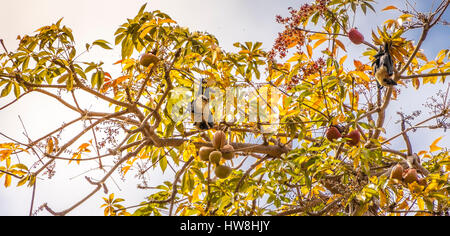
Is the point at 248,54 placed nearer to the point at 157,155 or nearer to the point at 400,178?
the point at 157,155

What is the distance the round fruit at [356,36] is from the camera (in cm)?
191

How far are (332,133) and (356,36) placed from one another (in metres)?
0.54

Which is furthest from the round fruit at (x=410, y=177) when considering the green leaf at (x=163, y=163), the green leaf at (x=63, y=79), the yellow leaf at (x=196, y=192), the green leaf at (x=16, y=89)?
the green leaf at (x=16, y=89)

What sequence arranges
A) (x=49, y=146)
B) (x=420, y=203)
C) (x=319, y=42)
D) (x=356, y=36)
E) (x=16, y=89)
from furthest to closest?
1. (x=319, y=42)
2. (x=356, y=36)
3. (x=16, y=89)
4. (x=49, y=146)
5. (x=420, y=203)

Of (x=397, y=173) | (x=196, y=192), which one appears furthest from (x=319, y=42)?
(x=196, y=192)

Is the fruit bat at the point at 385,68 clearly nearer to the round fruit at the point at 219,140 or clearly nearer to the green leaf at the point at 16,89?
the round fruit at the point at 219,140

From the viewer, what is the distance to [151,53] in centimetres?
166

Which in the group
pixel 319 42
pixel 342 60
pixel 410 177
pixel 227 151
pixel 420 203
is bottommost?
pixel 420 203

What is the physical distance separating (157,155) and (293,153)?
2.42ft

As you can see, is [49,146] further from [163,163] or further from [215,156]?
[215,156]

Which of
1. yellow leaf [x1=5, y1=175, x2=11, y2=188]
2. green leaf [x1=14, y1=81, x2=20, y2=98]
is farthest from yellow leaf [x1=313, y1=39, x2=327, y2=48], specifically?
yellow leaf [x1=5, y1=175, x2=11, y2=188]

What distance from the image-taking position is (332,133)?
1.77m
